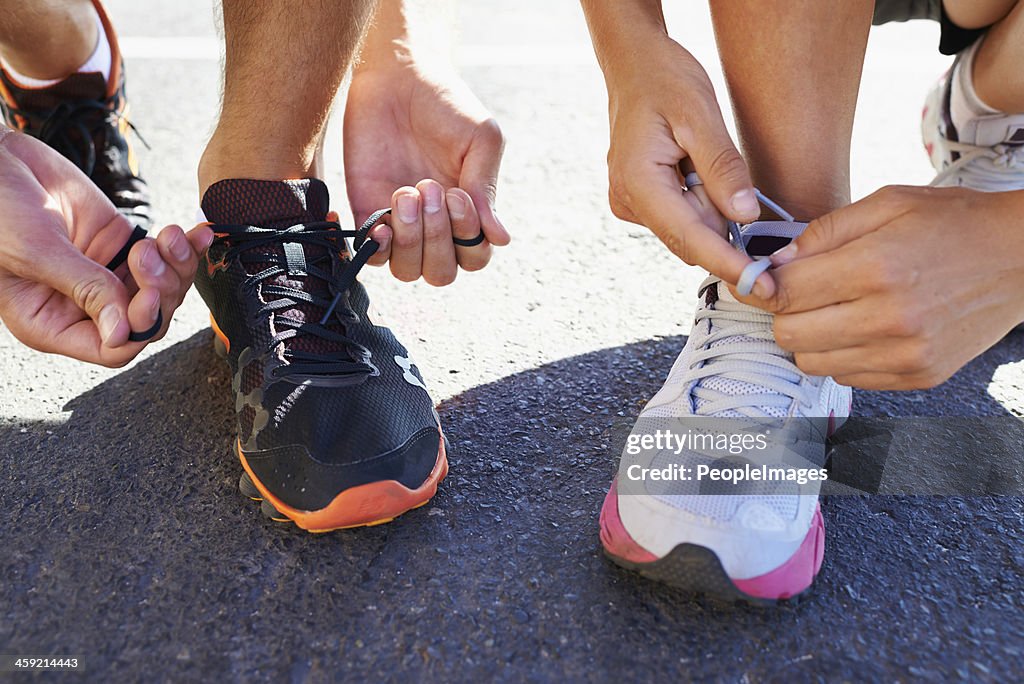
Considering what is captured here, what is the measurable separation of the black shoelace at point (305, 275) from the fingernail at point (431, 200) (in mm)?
67

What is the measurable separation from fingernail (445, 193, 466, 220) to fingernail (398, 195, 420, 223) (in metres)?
0.05

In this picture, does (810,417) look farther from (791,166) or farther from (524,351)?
(524,351)

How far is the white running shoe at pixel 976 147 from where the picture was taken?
1304 mm

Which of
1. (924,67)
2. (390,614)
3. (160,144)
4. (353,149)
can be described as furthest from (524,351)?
(924,67)

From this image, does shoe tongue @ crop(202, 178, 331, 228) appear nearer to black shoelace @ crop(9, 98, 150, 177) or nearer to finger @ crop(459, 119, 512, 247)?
finger @ crop(459, 119, 512, 247)

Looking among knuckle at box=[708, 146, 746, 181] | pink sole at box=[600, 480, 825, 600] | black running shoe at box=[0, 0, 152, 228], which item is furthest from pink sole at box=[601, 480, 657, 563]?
black running shoe at box=[0, 0, 152, 228]

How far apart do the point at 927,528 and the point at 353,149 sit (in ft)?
3.34

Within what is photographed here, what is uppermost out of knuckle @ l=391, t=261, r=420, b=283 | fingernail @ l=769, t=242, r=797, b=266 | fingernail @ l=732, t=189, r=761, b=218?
fingernail @ l=732, t=189, r=761, b=218

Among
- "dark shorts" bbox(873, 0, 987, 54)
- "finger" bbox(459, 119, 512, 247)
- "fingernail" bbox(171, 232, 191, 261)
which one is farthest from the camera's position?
"dark shorts" bbox(873, 0, 987, 54)

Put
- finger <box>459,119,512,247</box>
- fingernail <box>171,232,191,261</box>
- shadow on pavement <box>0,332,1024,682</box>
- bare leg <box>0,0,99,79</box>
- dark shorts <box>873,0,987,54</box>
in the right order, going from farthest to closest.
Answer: bare leg <box>0,0,99,79</box> → dark shorts <box>873,0,987,54</box> → finger <box>459,119,512,247</box> → fingernail <box>171,232,191,261</box> → shadow on pavement <box>0,332,1024,682</box>

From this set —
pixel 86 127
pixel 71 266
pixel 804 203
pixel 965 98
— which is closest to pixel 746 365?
pixel 804 203

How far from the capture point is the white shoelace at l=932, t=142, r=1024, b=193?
4.29ft

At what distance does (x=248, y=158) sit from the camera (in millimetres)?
1190

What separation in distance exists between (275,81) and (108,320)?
449 millimetres
